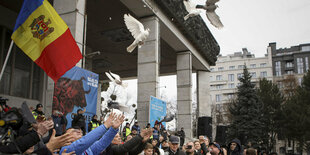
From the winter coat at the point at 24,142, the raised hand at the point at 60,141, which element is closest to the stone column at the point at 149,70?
the raised hand at the point at 60,141

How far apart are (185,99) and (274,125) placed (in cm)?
2374

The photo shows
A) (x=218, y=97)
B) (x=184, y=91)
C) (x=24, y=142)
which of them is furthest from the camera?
(x=218, y=97)

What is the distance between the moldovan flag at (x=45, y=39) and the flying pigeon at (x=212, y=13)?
642cm

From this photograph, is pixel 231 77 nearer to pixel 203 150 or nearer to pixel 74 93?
pixel 74 93

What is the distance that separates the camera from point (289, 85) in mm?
55938

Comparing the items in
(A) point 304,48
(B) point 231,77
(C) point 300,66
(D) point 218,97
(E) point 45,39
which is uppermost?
(A) point 304,48

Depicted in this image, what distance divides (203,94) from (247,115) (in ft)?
20.9

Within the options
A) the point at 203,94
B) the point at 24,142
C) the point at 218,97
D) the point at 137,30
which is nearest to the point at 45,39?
the point at 24,142

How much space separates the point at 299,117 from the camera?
127 ft

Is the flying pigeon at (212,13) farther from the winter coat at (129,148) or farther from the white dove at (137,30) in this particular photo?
the winter coat at (129,148)

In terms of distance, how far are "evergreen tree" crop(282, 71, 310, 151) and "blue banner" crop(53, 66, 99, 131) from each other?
113ft

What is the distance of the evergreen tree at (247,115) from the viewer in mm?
33094

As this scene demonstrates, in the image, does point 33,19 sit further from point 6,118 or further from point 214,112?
point 214,112

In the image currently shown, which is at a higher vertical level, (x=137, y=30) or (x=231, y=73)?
(x=231, y=73)
